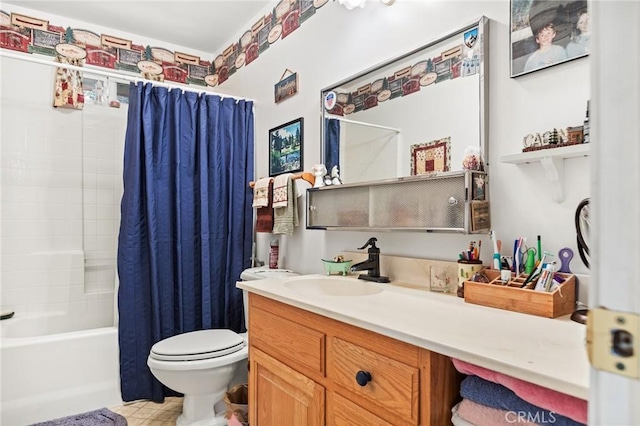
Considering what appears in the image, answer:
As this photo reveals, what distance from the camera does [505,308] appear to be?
1.05 meters

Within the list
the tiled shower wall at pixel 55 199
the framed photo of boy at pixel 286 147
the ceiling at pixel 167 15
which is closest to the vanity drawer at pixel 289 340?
the framed photo of boy at pixel 286 147

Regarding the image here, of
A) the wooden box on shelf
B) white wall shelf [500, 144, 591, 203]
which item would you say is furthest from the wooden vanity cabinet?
white wall shelf [500, 144, 591, 203]

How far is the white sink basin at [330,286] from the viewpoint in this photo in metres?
1.52

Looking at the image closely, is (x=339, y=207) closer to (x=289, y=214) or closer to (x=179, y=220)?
(x=289, y=214)

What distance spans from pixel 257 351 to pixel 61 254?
1.92m

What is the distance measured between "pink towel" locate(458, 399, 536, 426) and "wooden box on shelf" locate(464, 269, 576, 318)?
0.33 m

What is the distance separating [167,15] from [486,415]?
293cm

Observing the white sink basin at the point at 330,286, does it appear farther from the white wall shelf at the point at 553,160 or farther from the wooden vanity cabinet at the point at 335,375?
the white wall shelf at the point at 553,160

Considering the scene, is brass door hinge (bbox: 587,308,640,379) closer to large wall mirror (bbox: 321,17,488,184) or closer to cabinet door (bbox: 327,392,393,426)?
cabinet door (bbox: 327,392,393,426)

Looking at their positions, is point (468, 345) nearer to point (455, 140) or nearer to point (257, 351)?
point (455, 140)

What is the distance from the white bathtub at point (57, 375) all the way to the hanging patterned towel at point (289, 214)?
47.6 inches

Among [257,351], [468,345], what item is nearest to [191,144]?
[257,351]

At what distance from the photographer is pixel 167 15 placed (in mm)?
2607

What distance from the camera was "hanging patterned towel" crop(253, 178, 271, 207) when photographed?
2230 mm
